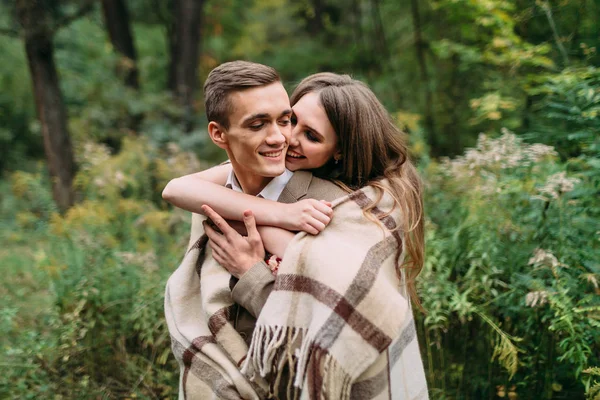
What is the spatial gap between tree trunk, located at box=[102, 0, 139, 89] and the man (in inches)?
285

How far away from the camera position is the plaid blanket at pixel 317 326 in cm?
160

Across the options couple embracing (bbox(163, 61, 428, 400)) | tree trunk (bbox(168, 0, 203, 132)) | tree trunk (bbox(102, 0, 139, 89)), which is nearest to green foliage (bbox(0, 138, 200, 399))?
couple embracing (bbox(163, 61, 428, 400))

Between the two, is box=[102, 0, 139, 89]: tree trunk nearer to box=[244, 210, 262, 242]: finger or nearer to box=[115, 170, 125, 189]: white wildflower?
box=[115, 170, 125, 189]: white wildflower

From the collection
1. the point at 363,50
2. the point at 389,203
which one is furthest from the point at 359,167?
the point at 363,50

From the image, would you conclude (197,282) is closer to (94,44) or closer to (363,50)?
(363,50)

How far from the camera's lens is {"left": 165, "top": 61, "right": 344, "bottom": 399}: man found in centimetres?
180

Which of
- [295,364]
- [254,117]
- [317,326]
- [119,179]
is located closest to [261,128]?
[254,117]

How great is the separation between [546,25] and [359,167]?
168 inches

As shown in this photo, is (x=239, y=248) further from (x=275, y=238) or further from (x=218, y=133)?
(x=218, y=133)

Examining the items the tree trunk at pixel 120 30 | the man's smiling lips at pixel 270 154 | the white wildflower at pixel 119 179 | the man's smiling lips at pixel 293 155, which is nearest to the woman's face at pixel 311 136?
the man's smiling lips at pixel 293 155

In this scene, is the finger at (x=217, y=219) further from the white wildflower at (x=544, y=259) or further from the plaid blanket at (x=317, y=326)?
the white wildflower at (x=544, y=259)

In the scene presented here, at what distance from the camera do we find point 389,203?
193 centimetres

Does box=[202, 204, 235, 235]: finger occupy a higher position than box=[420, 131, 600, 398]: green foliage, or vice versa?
box=[202, 204, 235, 235]: finger

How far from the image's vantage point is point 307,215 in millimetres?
1781
